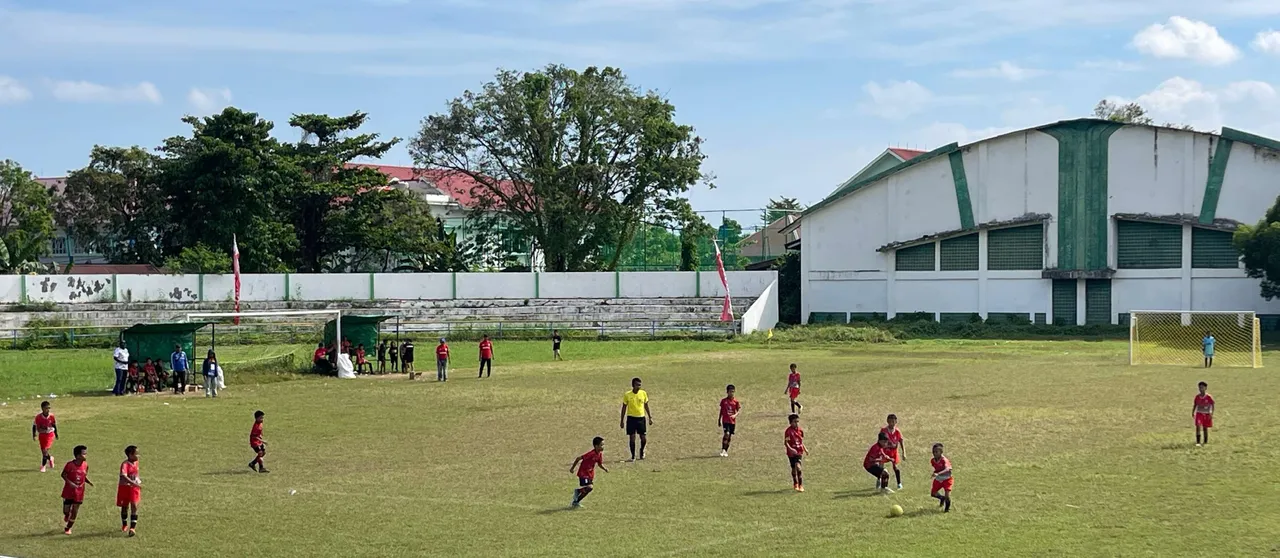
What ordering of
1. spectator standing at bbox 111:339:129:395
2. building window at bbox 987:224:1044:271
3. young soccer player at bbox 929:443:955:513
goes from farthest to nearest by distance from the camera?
building window at bbox 987:224:1044:271 → spectator standing at bbox 111:339:129:395 → young soccer player at bbox 929:443:955:513

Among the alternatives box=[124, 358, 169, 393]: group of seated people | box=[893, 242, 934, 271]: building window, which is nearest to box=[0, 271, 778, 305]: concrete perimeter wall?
box=[893, 242, 934, 271]: building window

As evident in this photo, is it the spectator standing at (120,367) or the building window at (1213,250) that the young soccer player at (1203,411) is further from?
the building window at (1213,250)

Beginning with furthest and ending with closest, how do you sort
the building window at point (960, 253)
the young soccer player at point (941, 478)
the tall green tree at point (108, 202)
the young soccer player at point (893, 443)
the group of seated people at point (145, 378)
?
1. the tall green tree at point (108, 202)
2. the building window at point (960, 253)
3. the group of seated people at point (145, 378)
4. the young soccer player at point (893, 443)
5. the young soccer player at point (941, 478)

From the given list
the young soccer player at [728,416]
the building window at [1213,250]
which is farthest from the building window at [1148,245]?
the young soccer player at [728,416]

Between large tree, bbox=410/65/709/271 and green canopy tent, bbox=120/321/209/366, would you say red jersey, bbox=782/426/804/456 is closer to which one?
green canopy tent, bbox=120/321/209/366

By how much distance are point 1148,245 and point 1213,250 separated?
3032mm

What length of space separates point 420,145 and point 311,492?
58.7 metres

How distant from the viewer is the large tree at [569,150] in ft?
252

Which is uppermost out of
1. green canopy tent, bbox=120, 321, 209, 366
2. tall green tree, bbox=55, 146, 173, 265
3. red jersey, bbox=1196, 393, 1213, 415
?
tall green tree, bbox=55, 146, 173, 265

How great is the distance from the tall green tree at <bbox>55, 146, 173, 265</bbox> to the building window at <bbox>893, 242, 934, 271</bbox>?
4816 cm

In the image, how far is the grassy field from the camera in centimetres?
1702

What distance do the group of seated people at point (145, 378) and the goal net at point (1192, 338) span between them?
33.2m

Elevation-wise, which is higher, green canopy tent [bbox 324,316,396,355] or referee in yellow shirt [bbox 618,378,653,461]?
green canopy tent [bbox 324,316,396,355]

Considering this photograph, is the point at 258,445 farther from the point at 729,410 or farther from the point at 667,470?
the point at 729,410
